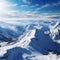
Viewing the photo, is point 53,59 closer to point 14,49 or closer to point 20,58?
point 20,58

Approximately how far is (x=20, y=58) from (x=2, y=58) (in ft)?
52.2

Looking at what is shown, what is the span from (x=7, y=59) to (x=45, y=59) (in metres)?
32.4

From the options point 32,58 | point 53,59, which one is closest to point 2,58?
point 32,58

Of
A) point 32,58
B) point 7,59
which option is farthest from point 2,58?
point 32,58

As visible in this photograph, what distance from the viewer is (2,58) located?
15650cm

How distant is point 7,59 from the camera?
161 meters

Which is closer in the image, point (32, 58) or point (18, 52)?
point (32, 58)

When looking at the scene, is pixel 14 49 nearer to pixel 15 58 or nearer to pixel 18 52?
pixel 18 52

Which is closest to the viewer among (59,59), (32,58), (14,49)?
(59,59)

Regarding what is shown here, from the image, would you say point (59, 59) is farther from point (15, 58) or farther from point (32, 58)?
point (15, 58)

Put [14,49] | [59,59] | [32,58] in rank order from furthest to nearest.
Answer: [14,49] < [32,58] < [59,59]

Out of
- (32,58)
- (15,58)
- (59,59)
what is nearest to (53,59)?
(59,59)

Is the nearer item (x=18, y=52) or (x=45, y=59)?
(x=45, y=59)

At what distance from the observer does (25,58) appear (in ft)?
534
